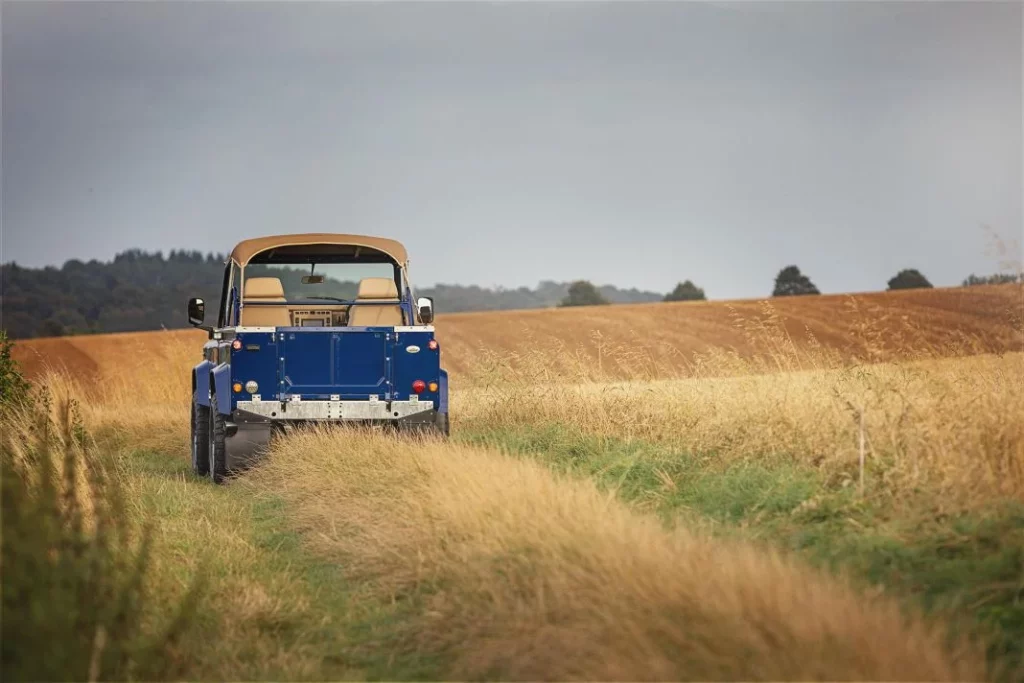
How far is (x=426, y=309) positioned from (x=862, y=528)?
276 inches

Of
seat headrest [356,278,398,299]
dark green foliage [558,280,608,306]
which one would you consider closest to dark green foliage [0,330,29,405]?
seat headrest [356,278,398,299]

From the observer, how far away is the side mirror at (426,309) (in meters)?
13.4

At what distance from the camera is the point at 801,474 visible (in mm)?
9039

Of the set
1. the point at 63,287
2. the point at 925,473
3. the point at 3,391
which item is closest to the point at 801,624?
the point at 925,473

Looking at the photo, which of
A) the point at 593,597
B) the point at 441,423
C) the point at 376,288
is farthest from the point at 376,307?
the point at 593,597

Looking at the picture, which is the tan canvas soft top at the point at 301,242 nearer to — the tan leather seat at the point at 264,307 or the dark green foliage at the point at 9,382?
the tan leather seat at the point at 264,307

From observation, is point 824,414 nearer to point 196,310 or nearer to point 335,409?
point 335,409

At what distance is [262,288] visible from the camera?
1409cm

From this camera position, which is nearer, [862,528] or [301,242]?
[862,528]

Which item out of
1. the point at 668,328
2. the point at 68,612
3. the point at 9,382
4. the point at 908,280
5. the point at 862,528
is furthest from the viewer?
the point at 908,280

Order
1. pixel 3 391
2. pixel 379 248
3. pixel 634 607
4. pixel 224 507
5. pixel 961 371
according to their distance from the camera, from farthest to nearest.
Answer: pixel 3 391, pixel 379 248, pixel 961 371, pixel 224 507, pixel 634 607

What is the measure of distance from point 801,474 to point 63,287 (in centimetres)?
7613

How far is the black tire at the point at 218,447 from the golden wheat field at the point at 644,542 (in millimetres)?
244

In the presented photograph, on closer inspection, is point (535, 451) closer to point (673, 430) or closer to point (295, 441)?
point (673, 430)
